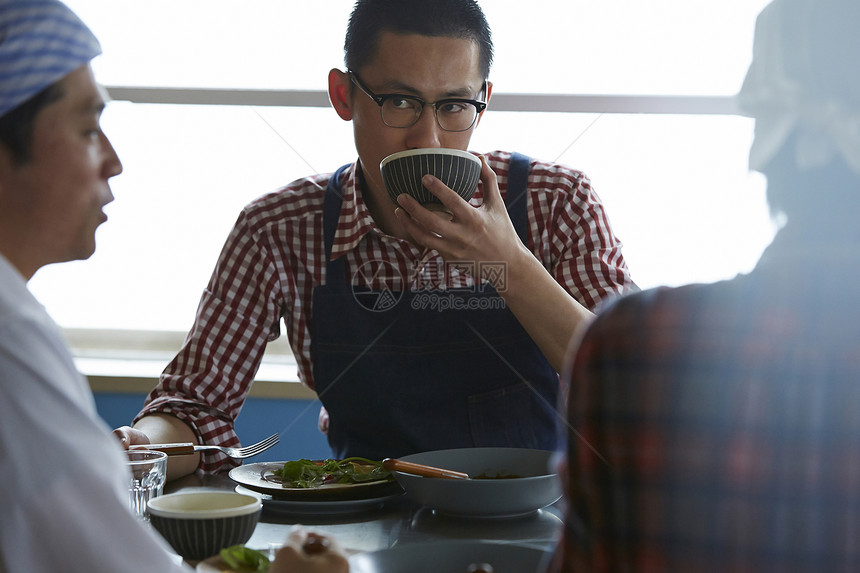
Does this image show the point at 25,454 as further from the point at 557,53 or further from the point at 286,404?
the point at 557,53

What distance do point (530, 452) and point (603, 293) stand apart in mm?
436

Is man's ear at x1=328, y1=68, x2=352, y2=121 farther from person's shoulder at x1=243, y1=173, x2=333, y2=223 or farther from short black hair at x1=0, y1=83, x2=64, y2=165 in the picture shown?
short black hair at x1=0, y1=83, x2=64, y2=165

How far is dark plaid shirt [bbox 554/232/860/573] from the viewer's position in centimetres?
47

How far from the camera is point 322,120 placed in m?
2.32

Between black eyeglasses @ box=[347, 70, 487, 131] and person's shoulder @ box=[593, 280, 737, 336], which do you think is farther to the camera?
black eyeglasses @ box=[347, 70, 487, 131]

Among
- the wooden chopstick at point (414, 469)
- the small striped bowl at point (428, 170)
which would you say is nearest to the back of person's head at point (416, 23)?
the small striped bowl at point (428, 170)

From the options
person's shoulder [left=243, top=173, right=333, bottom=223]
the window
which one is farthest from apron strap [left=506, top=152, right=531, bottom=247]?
the window

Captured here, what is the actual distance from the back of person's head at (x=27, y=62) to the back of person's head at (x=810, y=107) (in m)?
0.59

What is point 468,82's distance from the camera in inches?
55.0

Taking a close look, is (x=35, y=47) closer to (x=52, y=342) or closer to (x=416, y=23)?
(x=52, y=342)

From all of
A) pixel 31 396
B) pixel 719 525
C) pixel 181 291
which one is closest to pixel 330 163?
pixel 181 291

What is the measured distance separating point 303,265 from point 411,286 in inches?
9.1

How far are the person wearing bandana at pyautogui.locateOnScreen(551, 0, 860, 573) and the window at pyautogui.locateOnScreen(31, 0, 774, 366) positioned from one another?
151cm

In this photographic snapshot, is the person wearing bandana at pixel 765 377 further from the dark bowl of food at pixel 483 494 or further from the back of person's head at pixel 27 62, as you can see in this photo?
the back of person's head at pixel 27 62
